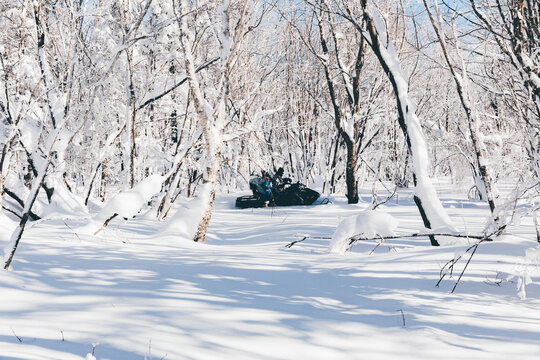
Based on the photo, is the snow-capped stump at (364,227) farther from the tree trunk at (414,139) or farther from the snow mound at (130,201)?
the snow mound at (130,201)

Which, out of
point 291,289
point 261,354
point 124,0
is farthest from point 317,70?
point 261,354

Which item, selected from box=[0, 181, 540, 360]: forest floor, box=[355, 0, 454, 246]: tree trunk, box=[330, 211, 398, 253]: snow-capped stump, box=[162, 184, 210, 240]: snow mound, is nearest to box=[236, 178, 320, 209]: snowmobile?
box=[162, 184, 210, 240]: snow mound

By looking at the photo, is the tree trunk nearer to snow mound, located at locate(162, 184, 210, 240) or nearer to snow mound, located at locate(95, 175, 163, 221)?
snow mound, located at locate(162, 184, 210, 240)

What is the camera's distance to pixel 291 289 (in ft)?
9.67

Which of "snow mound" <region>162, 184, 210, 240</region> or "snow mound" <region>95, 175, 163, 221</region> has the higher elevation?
"snow mound" <region>95, 175, 163, 221</region>

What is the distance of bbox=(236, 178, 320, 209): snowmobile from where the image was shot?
1269 centimetres

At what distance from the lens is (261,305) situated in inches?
101

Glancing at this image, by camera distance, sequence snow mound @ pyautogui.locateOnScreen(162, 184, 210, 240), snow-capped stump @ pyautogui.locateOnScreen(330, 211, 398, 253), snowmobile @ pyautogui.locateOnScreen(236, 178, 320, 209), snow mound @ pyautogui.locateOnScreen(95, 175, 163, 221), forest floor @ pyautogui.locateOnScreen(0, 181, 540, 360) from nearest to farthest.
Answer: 1. forest floor @ pyautogui.locateOnScreen(0, 181, 540, 360)
2. snow-capped stump @ pyautogui.locateOnScreen(330, 211, 398, 253)
3. snow mound @ pyautogui.locateOnScreen(95, 175, 163, 221)
4. snow mound @ pyautogui.locateOnScreen(162, 184, 210, 240)
5. snowmobile @ pyautogui.locateOnScreen(236, 178, 320, 209)

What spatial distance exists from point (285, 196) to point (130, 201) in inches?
321

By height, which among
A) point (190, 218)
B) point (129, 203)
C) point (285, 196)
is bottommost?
point (190, 218)

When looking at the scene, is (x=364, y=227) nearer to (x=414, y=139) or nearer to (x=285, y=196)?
(x=414, y=139)

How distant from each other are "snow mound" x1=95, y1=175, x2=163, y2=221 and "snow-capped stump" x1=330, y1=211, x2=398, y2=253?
91.1 inches

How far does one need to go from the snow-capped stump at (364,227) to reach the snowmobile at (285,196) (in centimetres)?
824

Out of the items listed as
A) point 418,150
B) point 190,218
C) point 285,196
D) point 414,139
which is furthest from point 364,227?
point 285,196
